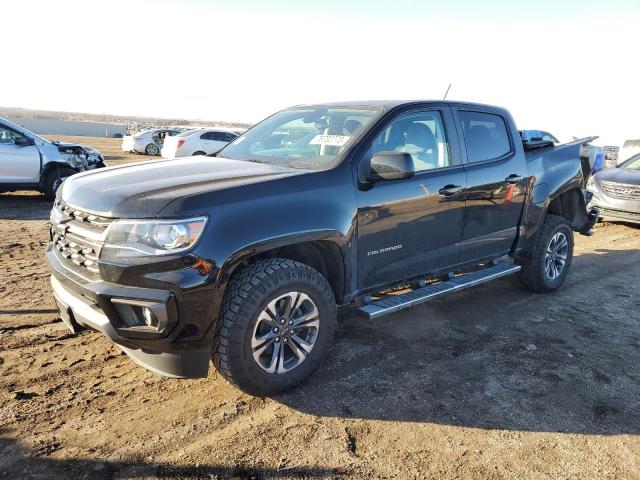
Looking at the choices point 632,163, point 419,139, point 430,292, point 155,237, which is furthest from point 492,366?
point 632,163

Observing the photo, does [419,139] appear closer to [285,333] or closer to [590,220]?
[285,333]

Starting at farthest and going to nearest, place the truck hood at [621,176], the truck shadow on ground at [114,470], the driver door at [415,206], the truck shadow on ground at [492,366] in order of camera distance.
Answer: the truck hood at [621,176] → the driver door at [415,206] → the truck shadow on ground at [492,366] → the truck shadow on ground at [114,470]

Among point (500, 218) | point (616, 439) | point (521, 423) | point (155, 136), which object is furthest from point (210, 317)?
point (155, 136)

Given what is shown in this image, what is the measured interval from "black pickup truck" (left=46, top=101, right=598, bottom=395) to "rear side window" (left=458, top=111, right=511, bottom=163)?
0.06 feet

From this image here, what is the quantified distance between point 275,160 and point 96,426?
2195mm

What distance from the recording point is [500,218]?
478cm

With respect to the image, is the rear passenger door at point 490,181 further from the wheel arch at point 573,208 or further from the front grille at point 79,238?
the front grille at point 79,238

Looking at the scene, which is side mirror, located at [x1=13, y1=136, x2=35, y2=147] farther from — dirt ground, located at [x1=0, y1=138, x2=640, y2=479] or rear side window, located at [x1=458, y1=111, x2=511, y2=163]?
rear side window, located at [x1=458, y1=111, x2=511, y2=163]

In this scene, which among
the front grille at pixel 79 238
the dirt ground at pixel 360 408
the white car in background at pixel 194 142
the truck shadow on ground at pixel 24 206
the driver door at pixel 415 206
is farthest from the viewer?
the white car in background at pixel 194 142

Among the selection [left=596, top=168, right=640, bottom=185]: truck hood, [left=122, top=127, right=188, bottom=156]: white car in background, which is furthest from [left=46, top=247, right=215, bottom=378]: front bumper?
[left=122, top=127, right=188, bottom=156]: white car in background

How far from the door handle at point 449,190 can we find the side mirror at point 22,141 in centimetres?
898

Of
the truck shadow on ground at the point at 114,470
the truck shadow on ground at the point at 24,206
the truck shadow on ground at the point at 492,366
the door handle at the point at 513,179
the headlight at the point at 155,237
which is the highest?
the door handle at the point at 513,179

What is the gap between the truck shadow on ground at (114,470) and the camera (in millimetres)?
2516

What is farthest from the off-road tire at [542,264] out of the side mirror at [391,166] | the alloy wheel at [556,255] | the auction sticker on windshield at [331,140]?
the auction sticker on windshield at [331,140]
